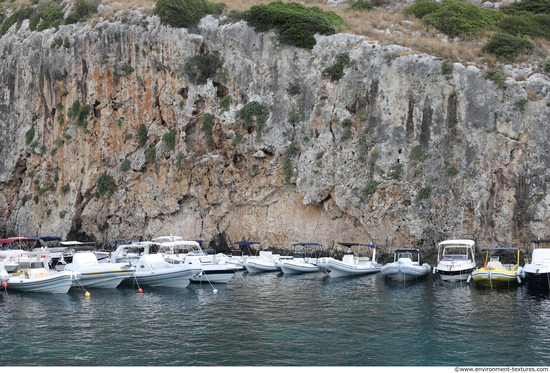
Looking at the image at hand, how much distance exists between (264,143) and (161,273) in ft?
68.8

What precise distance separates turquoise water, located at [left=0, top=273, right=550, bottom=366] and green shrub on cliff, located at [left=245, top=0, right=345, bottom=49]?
28747 millimetres

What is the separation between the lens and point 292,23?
4875 centimetres

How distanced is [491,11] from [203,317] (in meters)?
54.3

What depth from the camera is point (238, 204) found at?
164ft

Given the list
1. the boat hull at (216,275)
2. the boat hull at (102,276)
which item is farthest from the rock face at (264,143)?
the boat hull at (102,276)

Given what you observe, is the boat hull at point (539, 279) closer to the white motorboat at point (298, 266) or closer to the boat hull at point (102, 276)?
the white motorboat at point (298, 266)

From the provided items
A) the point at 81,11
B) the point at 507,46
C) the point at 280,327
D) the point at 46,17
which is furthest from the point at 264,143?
the point at 46,17

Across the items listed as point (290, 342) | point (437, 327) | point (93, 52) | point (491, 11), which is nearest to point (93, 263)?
point (290, 342)

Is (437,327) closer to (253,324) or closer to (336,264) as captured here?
(253,324)

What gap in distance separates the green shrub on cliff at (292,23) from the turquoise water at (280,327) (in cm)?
2875

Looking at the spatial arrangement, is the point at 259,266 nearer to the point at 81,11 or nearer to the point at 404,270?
the point at 404,270

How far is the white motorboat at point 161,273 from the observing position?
1221 inches

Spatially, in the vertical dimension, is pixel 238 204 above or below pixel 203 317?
above

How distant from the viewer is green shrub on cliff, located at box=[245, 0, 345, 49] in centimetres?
4838
